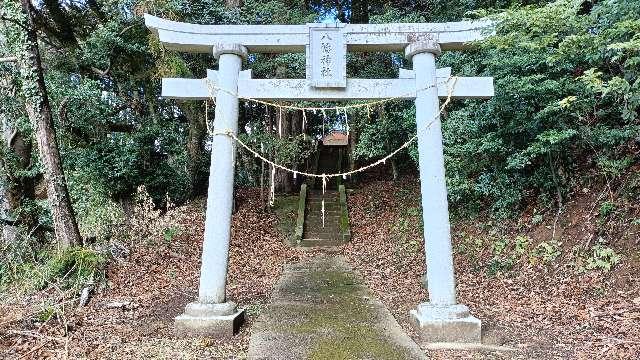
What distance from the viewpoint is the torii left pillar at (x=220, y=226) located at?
517 centimetres

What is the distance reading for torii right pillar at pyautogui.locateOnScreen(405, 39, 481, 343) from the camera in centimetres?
506

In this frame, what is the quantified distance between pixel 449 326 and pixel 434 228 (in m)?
1.18

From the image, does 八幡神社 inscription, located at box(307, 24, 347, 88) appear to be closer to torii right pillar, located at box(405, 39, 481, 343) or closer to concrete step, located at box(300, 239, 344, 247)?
torii right pillar, located at box(405, 39, 481, 343)

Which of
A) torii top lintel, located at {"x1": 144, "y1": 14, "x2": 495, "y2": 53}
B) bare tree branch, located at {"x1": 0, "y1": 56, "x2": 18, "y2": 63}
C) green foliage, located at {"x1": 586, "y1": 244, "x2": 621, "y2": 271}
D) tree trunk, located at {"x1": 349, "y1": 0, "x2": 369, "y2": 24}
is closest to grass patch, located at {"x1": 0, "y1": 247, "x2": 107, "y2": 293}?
bare tree branch, located at {"x1": 0, "y1": 56, "x2": 18, "y2": 63}

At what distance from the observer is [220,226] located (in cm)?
558

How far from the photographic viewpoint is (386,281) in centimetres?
819

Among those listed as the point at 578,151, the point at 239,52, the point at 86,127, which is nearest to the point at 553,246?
the point at 578,151

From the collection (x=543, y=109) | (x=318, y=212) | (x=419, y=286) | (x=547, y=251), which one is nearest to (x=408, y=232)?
(x=419, y=286)

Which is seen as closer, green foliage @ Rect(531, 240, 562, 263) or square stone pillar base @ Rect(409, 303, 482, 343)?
square stone pillar base @ Rect(409, 303, 482, 343)

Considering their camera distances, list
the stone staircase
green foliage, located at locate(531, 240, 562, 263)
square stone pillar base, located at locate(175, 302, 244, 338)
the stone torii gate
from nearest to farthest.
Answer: square stone pillar base, located at locate(175, 302, 244, 338) < the stone torii gate < green foliage, located at locate(531, 240, 562, 263) < the stone staircase

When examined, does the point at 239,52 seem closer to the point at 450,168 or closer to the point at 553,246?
the point at 450,168

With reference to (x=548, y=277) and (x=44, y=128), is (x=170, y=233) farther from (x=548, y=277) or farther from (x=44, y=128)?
(x=548, y=277)

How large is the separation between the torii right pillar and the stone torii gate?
1cm

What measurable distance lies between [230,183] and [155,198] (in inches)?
278
